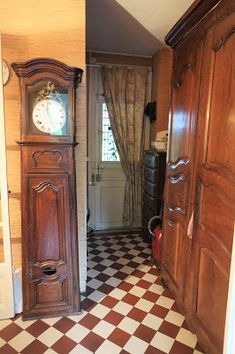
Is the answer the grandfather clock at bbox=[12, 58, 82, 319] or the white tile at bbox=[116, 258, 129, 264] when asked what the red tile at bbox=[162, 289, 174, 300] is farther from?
the grandfather clock at bbox=[12, 58, 82, 319]

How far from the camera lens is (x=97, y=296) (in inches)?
83.0

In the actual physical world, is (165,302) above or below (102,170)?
below

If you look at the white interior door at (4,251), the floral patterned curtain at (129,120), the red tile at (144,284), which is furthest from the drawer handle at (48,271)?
the floral patterned curtain at (129,120)

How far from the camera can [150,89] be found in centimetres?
347

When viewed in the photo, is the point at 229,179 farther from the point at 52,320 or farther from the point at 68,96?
the point at 52,320

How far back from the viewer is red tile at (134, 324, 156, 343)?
5.47 ft

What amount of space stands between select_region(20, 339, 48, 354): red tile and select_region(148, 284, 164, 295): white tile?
1.03 metres

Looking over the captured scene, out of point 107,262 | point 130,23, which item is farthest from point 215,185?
point 130,23

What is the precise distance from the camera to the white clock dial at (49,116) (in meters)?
1.73

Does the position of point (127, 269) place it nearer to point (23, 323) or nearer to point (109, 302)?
point (109, 302)

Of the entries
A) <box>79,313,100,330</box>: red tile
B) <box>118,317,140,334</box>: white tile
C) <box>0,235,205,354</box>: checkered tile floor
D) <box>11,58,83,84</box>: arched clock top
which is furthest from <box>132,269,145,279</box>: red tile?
<box>11,58,83,84</box>: arched clock top

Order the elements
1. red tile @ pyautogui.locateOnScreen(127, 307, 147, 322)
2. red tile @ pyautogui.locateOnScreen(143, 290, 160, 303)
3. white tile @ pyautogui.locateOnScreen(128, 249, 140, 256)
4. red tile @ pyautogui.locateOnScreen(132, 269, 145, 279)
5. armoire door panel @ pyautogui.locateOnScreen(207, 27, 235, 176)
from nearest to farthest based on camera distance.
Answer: armoire door panel @ pyautogui.locateOnScreen(207, 27, 235, 176) → red tile @ pyautogui.locateOnScreen(127, 307, 147, 322) → red tile @ pyautogui.locateOnScreen(143, 290, 160, 303) → red tile @ pyautogui.locateOnScreen(132, 269, 145, 279) → white tile @ pyautogui.locateOnScreen(128, 249, 140, 256)

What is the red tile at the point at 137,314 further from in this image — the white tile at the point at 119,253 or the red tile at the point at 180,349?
the white tile at the point at 119,253

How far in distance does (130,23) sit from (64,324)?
282 centimetres
